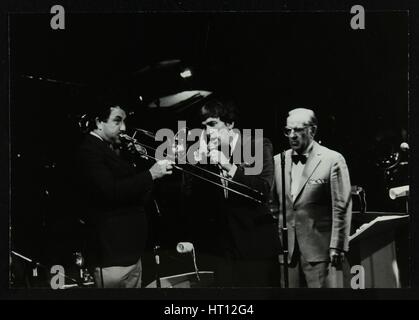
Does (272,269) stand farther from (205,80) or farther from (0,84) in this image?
(0,84)

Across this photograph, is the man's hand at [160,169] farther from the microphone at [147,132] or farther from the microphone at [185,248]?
the microphone at [185,248]

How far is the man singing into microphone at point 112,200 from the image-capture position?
3160 mm

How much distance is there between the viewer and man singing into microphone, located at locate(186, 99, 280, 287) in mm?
3229

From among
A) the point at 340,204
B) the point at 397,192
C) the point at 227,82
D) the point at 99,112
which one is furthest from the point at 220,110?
the point at 397,192

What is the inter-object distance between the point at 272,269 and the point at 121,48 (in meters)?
1.86

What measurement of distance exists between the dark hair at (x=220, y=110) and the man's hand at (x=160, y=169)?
1.31 feet

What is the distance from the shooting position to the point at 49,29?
10.9 ft

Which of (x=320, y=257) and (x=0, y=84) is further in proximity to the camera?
(x=0, y=84)

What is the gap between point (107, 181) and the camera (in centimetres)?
316

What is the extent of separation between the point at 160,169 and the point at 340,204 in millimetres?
1260

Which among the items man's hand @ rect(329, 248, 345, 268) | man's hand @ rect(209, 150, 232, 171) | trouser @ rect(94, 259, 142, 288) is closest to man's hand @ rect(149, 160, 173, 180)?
man's hand @ rect(209, 150, 232, 171)

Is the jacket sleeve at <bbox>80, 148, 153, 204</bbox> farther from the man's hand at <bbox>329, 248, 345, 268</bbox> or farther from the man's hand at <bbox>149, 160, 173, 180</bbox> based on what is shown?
the man's hand at <bbox>329, 248, 345, 268</bbox>

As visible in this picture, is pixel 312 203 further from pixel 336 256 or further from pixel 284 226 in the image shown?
pixel 336 256
